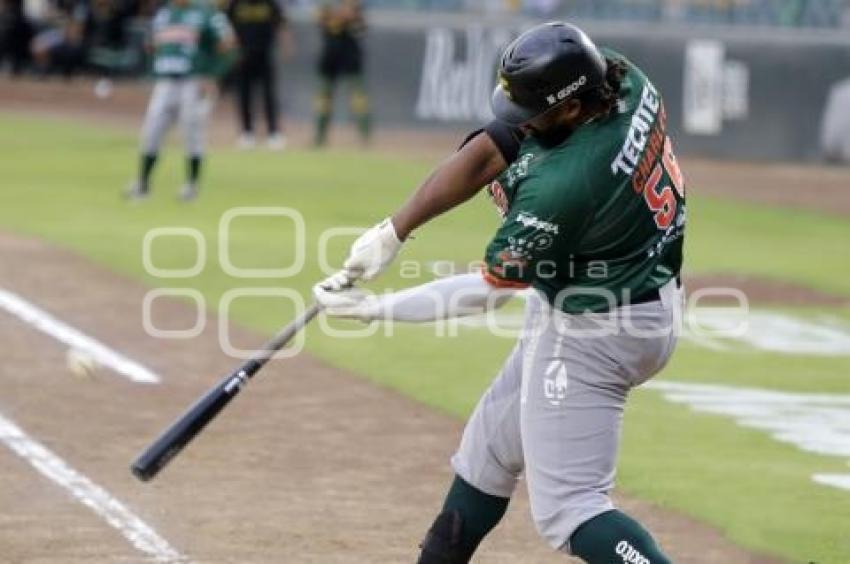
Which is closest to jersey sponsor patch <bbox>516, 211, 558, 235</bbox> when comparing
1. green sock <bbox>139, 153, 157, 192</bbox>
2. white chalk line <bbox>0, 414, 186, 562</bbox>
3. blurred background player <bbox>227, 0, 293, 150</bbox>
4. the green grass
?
white chalk line <bbox>0, 414, 186, 562</bbox>

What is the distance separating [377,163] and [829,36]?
632 centimetres

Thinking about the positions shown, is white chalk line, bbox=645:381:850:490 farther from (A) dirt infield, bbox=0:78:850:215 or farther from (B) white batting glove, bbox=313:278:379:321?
(A) dirt infield, bbox=0:78:850:215

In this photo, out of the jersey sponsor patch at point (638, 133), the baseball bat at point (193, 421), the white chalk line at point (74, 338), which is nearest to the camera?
the jersey sponsor patch at point (638, 133)

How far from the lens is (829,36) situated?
87.0ft

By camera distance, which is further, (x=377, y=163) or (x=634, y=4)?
(x=634, y=4)

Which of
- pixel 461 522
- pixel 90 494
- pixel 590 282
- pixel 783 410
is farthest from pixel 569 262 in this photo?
pixel 783 410

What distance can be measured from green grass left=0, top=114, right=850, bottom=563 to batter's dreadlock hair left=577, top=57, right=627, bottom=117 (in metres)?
2.59

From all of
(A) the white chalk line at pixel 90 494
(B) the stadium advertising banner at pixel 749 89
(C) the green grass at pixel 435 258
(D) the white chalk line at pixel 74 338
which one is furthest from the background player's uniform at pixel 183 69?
(A) the white chalk line at pixel 90 494

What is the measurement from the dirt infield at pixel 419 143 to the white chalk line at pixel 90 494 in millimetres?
13946

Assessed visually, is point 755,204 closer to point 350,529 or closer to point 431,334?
point 431,334

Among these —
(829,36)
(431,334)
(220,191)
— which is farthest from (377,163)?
(431,334)

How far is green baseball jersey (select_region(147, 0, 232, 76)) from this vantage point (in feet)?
65.7

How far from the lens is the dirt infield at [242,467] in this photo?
304 inches

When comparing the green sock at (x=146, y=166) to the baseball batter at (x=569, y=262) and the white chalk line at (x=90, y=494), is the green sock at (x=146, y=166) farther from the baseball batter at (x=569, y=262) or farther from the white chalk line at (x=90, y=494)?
the baseball batter at (x=569, y=262)
